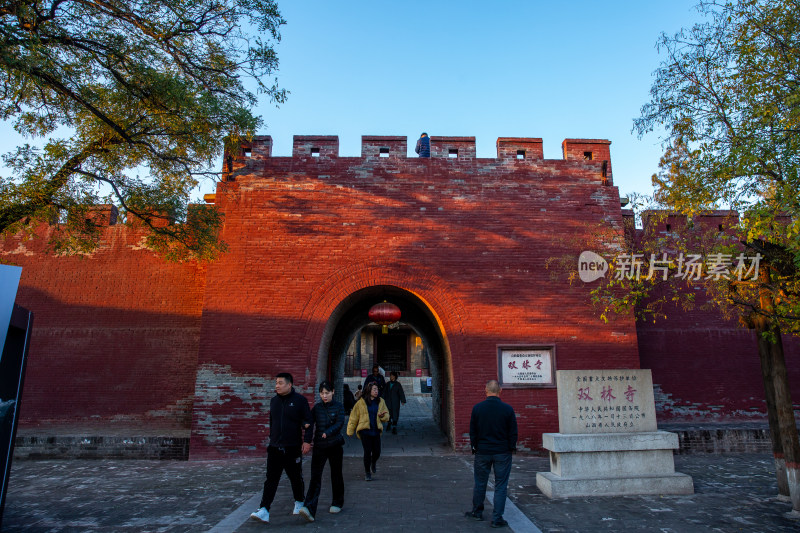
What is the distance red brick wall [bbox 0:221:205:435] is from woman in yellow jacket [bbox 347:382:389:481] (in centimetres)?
431

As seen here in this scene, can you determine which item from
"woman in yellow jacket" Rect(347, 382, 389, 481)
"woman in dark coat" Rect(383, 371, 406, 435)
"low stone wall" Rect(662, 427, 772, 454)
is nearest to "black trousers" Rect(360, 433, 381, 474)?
"woman in yellow jacket" Rect(347, 382, 389, 481)

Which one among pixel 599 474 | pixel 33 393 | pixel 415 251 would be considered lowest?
pixel 599 474

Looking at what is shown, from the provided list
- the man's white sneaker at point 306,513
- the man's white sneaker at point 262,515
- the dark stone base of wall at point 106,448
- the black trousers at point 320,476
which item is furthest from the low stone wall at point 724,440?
the dark stone base of wall at point 106,448

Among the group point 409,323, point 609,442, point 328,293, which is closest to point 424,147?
point 328,293

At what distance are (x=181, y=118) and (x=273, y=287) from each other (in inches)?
128

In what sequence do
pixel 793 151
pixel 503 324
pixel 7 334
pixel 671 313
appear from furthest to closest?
pixel 671 313 < pixel 503 324 < pixel 793 151 < pixel 7 334

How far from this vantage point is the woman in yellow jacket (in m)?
6.69

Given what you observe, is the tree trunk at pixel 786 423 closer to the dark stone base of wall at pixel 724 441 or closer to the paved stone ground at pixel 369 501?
the paved stone ground at pixel 369 501

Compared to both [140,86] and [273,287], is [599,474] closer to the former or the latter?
[273,287]

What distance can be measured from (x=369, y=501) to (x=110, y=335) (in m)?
7.04

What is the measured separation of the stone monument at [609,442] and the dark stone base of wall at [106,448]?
19.7 feet

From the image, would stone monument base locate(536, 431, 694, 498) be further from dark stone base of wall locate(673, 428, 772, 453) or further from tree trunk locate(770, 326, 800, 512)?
dark stone base of wall locate(673, 428, 772, 453)

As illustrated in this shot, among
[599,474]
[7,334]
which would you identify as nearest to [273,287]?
[7,334]

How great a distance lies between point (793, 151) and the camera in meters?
5.30
